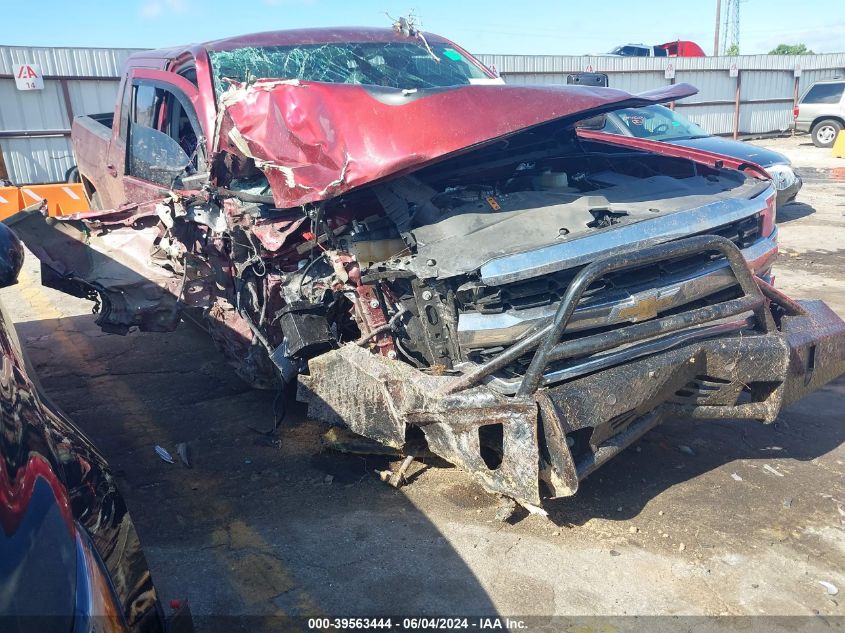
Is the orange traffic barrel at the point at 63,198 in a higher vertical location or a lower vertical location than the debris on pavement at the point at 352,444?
higher

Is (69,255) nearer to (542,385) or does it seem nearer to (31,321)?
(31,321)

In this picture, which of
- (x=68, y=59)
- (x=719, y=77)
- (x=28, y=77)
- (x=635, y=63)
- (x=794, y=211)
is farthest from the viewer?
(x=719, y=77)

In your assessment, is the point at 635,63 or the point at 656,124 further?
the point at 635,63

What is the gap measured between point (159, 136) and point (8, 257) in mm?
2561

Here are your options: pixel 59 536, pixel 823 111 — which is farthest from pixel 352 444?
pixel 823 111

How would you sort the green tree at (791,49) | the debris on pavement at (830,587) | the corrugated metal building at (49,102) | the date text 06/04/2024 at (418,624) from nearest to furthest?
the date text 06/04/2024 at (418,624)
the debris on pavement at (830,587)
the corrugated metal building at (49,102)
the green tree at (791,49)

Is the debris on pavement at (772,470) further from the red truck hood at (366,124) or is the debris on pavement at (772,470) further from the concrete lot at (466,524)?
the red truck hood at (366,124)

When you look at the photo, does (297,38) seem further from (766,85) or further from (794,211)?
(766,85)

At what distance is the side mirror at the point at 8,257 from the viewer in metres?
2.39

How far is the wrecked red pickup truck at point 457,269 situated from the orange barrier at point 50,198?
462 cm

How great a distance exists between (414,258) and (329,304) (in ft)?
2.26

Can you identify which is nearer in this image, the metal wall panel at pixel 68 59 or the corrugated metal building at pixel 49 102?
the metal wall panel at pixel 68 59

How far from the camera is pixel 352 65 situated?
4.42 m

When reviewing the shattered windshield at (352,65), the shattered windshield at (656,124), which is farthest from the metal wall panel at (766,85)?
the shattered windshield at (352,65)
